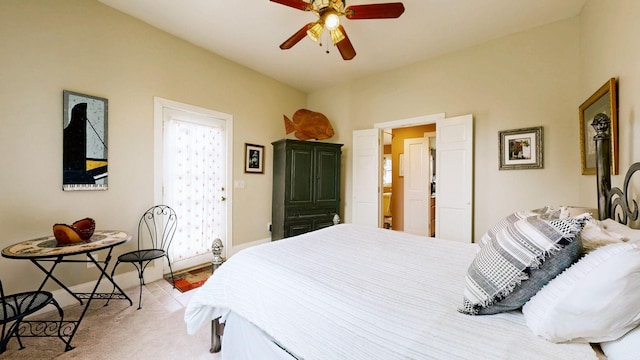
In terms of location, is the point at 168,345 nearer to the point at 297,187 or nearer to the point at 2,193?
the point at 2,193

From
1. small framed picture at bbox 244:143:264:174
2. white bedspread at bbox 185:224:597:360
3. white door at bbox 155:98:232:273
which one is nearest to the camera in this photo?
white bedspread at bbox 185:224:597:360

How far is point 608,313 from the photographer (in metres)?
0.68

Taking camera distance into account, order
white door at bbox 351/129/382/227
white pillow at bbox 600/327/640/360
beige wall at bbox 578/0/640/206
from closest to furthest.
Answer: white pillow at bbox 600/327/640/360
beige wall at bbox 578/0/640/206
white door at bbox 351/129/382/227

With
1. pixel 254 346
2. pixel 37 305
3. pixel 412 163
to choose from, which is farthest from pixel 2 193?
pixel 412 163

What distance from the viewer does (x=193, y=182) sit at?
3.27 metres

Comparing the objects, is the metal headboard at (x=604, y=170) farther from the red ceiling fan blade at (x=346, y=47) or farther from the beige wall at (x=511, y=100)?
the red ceiling fan blade at (x=346, y=47)

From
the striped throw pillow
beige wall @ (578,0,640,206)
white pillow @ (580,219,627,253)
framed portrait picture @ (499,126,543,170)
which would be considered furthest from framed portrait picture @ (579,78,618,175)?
the striped throw pillow

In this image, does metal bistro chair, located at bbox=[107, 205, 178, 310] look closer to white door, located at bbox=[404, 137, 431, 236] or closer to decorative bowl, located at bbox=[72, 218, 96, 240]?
decorative bowl, located at bbox=[72, 218, 96, 240]

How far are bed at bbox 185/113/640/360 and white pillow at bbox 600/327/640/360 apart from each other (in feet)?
0.04

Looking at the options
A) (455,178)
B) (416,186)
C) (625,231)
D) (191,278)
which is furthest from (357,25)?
(191,278)

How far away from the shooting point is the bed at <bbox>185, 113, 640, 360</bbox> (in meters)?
0.74

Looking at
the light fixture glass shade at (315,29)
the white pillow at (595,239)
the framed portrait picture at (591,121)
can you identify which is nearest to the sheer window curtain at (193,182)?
the light fixture glass shade at (315,29)

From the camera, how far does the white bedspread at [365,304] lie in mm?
782

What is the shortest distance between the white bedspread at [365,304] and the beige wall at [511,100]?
5.97 ft
